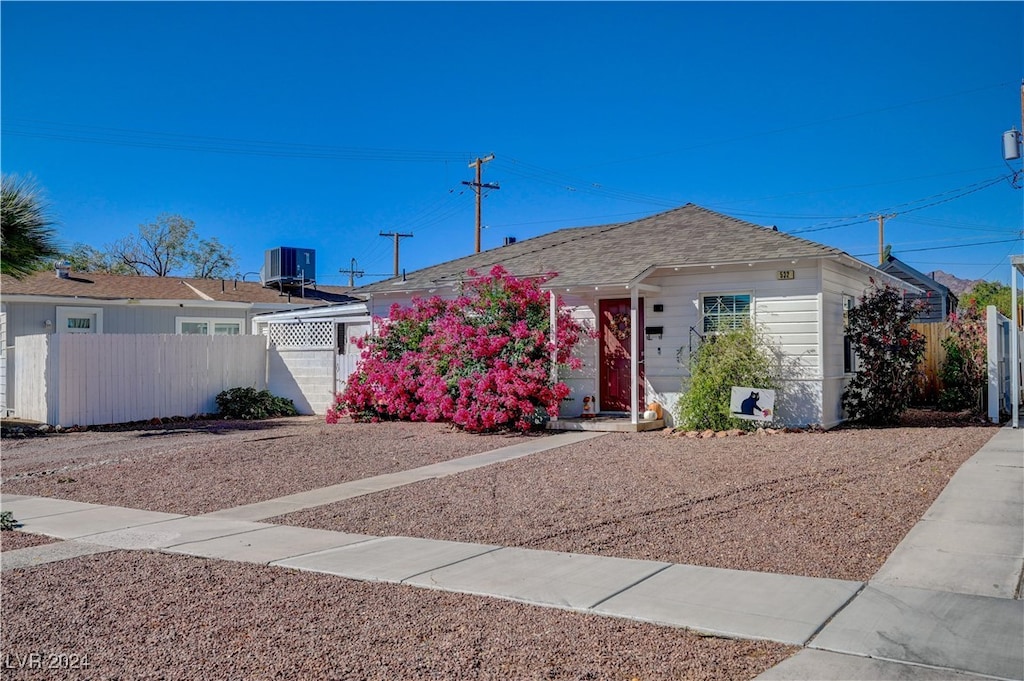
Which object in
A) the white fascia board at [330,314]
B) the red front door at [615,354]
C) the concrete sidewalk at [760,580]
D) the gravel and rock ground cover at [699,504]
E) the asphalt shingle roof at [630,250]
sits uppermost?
the asphalt shingle roof at [630,250]

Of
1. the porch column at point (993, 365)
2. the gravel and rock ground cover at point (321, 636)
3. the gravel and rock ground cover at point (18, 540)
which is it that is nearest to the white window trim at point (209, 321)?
the gravel and rock ground cover at point (18, 540)

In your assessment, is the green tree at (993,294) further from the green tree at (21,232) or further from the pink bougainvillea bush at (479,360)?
the green tree at (21,232)

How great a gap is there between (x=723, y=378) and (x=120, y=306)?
17370mm

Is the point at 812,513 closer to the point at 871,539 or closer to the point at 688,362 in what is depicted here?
the point at 871,539

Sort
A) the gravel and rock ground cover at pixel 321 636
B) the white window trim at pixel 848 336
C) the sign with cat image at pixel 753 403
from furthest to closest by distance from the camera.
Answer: the white window trim at pixel 848 336 → the sign with cat image at pixel 753 403 → the gravel and rock ground cover at pixel 321 636

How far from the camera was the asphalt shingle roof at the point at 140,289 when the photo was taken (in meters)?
21.7

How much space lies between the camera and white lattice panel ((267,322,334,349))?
741 inches

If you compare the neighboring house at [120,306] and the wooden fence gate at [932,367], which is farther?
the neighboring house at [120,306]

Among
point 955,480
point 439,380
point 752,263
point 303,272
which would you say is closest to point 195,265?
point 303,272

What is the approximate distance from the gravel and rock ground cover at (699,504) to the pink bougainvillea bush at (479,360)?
7.94ft

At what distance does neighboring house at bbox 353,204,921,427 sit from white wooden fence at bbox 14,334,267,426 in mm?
5882

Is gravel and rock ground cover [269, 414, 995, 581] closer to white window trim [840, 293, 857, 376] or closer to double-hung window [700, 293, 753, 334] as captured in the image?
double-hung window [700, 293, 753, 334]

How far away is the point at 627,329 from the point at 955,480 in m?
7.06

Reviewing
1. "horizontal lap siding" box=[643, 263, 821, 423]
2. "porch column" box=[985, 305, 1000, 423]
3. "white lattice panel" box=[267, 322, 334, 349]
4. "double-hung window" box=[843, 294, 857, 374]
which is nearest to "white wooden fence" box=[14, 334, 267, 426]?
"white lattice panel" box=[267, 322, 334, 349]
